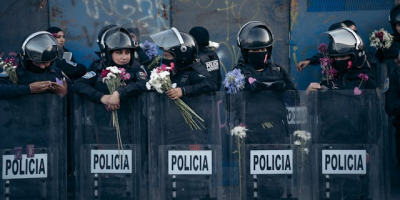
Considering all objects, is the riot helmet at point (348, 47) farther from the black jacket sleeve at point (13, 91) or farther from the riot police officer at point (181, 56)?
the black jacket sleeve at point (13, 91)

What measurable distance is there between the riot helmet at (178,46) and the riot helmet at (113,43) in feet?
0.95

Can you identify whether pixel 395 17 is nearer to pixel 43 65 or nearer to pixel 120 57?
pixel 120 57

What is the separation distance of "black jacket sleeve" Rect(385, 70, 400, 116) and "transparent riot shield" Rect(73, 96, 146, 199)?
2.54 m

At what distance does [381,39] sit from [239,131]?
3.62m

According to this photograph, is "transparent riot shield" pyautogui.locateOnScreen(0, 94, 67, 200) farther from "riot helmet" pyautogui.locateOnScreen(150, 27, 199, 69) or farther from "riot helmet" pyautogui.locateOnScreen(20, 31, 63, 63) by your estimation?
"riot helmet" pyautogui.locateOnScreen(150, 27, 199, 69)

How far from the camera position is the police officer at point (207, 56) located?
945cm

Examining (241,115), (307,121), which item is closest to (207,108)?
(241,115)

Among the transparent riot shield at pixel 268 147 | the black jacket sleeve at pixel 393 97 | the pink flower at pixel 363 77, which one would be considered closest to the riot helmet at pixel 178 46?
the transparent riot shield at pixel 268 147

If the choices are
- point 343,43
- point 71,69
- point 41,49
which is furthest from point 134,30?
point 343,43

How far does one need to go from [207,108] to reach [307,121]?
3.36 feet

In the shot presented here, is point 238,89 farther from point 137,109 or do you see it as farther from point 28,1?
point 28,1

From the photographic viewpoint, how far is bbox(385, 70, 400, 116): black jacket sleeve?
758 centimetres

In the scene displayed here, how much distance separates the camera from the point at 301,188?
747 centimetres

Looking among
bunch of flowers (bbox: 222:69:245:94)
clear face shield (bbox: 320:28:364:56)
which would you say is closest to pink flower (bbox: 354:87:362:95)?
clear face shield (bbox: 320:28:364:56)
